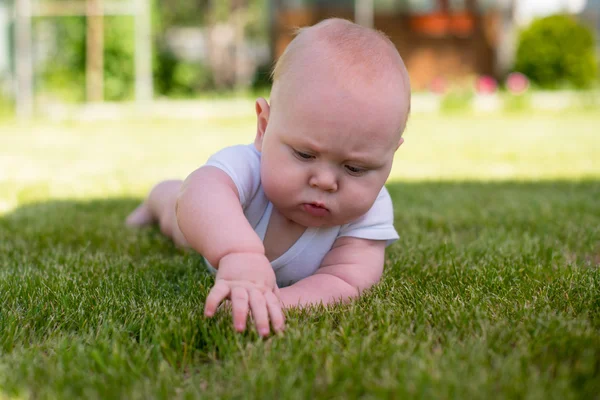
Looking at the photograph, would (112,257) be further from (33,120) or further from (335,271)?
(33,120)

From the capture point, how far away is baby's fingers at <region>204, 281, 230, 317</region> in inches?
59.3

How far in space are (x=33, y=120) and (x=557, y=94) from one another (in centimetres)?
897

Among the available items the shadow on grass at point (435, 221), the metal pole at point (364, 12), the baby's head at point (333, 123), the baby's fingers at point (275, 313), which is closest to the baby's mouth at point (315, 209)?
the baby's head at point (333, 123)

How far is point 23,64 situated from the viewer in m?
10.2

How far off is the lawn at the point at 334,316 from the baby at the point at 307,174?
0.38 feet

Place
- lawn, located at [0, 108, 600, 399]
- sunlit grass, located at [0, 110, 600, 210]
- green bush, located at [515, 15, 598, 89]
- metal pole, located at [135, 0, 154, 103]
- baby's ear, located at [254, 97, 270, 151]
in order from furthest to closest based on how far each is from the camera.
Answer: green bush, located at [515, 15, 598, 89]
metal pole, located at [135, 0, 154, 103]
sunlit grass, located at [0, 110, 600, 210]
baby's ear, located at [254, 97, 270, 151]
lawn, located at [0, 108, 600, 399]

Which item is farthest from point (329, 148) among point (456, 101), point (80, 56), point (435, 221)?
point (80, 56)

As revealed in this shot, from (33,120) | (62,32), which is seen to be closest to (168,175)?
(33,120)

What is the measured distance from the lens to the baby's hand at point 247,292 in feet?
4.94

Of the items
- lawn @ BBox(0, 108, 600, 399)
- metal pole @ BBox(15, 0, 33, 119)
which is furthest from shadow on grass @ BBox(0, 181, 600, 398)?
metal pole @ BBox(15, 0, 33, 119)

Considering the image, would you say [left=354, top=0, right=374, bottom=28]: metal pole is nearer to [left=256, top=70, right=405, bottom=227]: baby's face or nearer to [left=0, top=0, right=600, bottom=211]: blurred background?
[left=0, top=0, right=600, bottom=211]: blurred background

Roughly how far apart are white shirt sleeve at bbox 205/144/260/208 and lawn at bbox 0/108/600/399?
0.98ft

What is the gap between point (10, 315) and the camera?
1.64m

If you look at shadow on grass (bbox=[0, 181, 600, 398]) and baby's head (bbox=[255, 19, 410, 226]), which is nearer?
shadow on grass (bbox=[0, 181, 600, 398])
